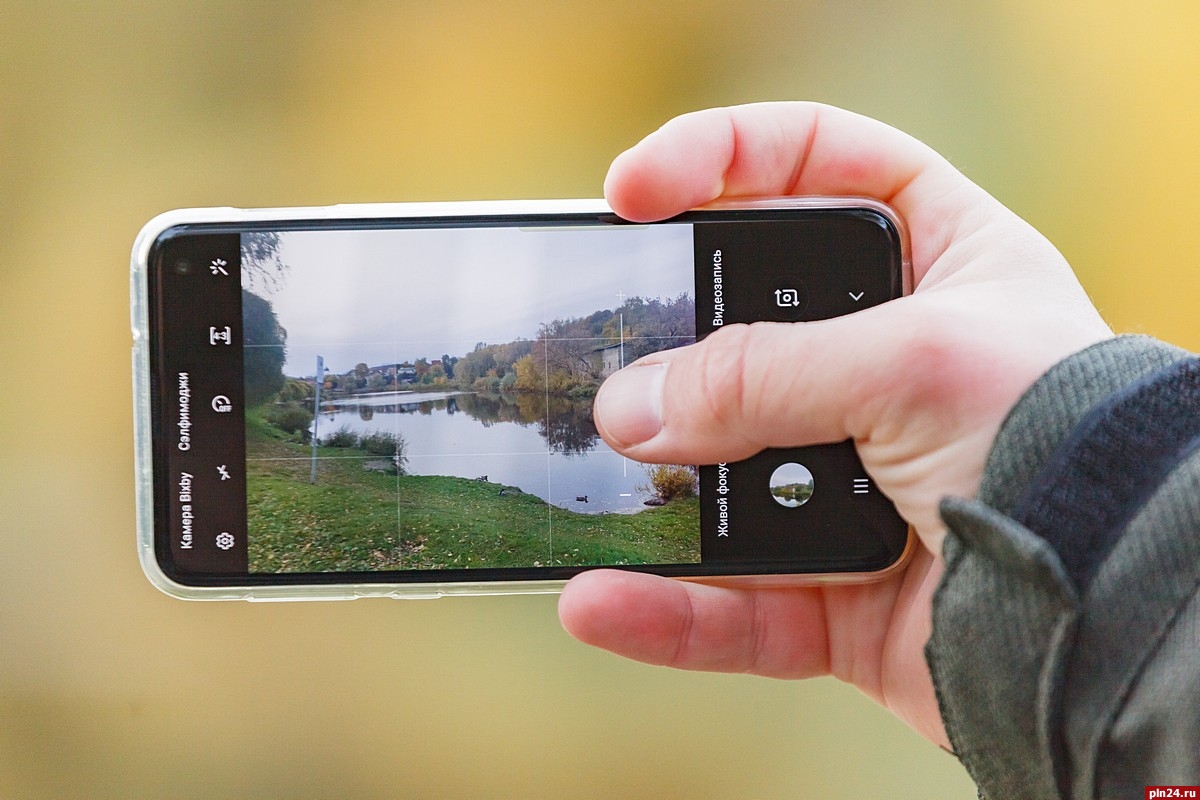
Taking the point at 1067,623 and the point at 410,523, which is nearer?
the point at 1067,623

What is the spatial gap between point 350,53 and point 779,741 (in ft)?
1.88

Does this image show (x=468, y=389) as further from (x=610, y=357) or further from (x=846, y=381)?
(x=846, y=381)

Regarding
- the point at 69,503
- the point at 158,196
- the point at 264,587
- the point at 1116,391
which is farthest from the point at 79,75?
the point at 1116,391

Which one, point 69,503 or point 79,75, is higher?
point 79,75

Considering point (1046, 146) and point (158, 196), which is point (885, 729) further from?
point (158, 196)

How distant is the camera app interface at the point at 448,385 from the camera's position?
0.36 meters

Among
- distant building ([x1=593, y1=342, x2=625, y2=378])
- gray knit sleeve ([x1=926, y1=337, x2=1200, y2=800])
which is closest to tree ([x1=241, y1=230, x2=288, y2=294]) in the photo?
distant building ([x1=593, y1=342, x2=625, y2=378])

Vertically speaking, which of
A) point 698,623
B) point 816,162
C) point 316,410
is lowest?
point 698,623

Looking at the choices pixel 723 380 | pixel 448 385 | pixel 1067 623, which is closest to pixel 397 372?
pixel 448 385

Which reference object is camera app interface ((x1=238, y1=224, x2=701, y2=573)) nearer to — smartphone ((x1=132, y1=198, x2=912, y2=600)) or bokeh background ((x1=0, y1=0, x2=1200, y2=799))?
smartphone ((x1=132, y1=198, x2=912, y2=600))

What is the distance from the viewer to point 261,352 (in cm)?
36

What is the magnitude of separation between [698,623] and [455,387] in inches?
6.9

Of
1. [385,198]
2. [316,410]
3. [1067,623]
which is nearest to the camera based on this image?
[1067,623]

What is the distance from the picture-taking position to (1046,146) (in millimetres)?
537
